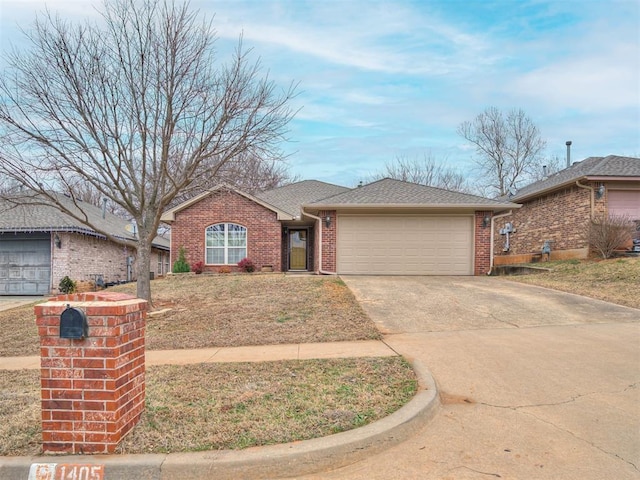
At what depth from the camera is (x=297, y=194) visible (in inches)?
845

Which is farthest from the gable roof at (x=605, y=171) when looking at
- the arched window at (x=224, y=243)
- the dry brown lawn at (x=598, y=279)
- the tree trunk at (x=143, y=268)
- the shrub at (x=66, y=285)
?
the shrub at (x=66, y=285)

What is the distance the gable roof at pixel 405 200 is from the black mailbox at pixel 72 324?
1173cm

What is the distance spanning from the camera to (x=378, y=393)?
420cm

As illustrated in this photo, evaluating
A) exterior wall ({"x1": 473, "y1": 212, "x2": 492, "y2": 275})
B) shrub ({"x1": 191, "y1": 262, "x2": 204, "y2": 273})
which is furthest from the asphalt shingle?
shrub ({"x1": 191, "y1": 262, "x2": 204, "y2": 273})

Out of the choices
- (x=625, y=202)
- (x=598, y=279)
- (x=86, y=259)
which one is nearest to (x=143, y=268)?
(x=86, y=259)

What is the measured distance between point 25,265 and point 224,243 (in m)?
7.88

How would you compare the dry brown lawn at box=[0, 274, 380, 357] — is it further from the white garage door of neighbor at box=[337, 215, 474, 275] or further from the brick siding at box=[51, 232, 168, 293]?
the brick siding at box=[51, 232, 168, 293]

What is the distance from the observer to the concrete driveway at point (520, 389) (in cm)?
307

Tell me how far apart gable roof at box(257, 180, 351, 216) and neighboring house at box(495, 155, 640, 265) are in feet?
27.8

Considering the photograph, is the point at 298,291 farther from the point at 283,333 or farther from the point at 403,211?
the point at 403,211

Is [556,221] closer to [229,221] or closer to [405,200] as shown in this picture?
[405,200]

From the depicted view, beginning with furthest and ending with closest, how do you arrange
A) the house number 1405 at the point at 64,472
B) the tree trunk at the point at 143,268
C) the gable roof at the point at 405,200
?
1. the gable roof at the point at 405,200
2. the tree trunk at the point at 143,268
3. the house number 1405 at the point at 64,472

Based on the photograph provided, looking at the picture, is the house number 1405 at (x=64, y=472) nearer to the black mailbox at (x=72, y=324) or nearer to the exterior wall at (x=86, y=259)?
A: the black mailbox at (x=72, y=324)

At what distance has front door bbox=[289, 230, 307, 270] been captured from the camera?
1967cm
